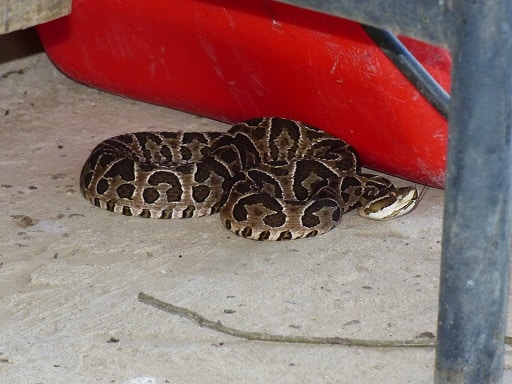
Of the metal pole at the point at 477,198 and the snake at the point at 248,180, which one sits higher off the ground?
the metal pole at the point at 477,198

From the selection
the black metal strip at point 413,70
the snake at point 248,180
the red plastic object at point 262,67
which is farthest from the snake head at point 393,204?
the black metal strip at point 413,70

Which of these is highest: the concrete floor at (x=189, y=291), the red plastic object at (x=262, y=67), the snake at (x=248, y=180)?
the red plastic object at (x=262, y=67)

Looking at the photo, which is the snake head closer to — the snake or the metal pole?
the snake

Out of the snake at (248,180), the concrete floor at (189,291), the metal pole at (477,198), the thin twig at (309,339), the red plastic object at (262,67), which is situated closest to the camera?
the metal pole at (477,198)

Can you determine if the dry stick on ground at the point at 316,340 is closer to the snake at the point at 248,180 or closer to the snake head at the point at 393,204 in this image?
the snake at the point at 248,180

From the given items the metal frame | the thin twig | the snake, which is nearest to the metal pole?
the metal frame

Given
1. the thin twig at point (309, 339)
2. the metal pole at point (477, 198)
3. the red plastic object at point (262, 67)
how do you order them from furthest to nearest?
the red plastic object at point (262, 67), the thin twig at point (309, 339), the metal pole at point (477, 198)
